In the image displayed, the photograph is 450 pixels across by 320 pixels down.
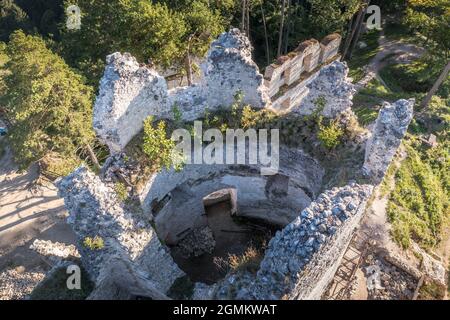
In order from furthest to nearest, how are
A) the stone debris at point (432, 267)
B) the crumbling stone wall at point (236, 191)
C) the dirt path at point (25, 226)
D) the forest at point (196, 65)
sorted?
the dirt path at point (25, 226)
the forest at point (196, 65)
the crumbling stone wall at point (236, 191)
the stone debris at point (432, 267)

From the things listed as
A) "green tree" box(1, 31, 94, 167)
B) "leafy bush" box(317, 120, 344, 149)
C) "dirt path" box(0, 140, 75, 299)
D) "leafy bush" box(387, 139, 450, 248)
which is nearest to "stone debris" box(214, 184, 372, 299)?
"leafy bush" box(317, 120, 344, 149)

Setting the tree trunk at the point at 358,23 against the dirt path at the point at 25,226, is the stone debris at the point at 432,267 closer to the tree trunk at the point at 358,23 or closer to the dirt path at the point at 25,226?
the dirt path at the point at 25,226

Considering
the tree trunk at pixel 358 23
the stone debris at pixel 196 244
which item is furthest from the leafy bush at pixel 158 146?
the tree trunk at pixel 358 23

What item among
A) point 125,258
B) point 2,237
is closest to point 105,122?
point 125,258

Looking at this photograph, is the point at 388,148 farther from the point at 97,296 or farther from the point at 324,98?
the point at 97,296

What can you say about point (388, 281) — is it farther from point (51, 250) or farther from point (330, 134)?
point (51, 250)

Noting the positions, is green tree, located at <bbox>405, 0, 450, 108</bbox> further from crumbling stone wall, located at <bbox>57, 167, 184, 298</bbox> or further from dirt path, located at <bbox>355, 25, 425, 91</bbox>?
crumbling stone wall, located at <bbox>57, 167, 184, 298</bbox>

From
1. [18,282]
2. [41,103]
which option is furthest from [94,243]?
[18,282]
